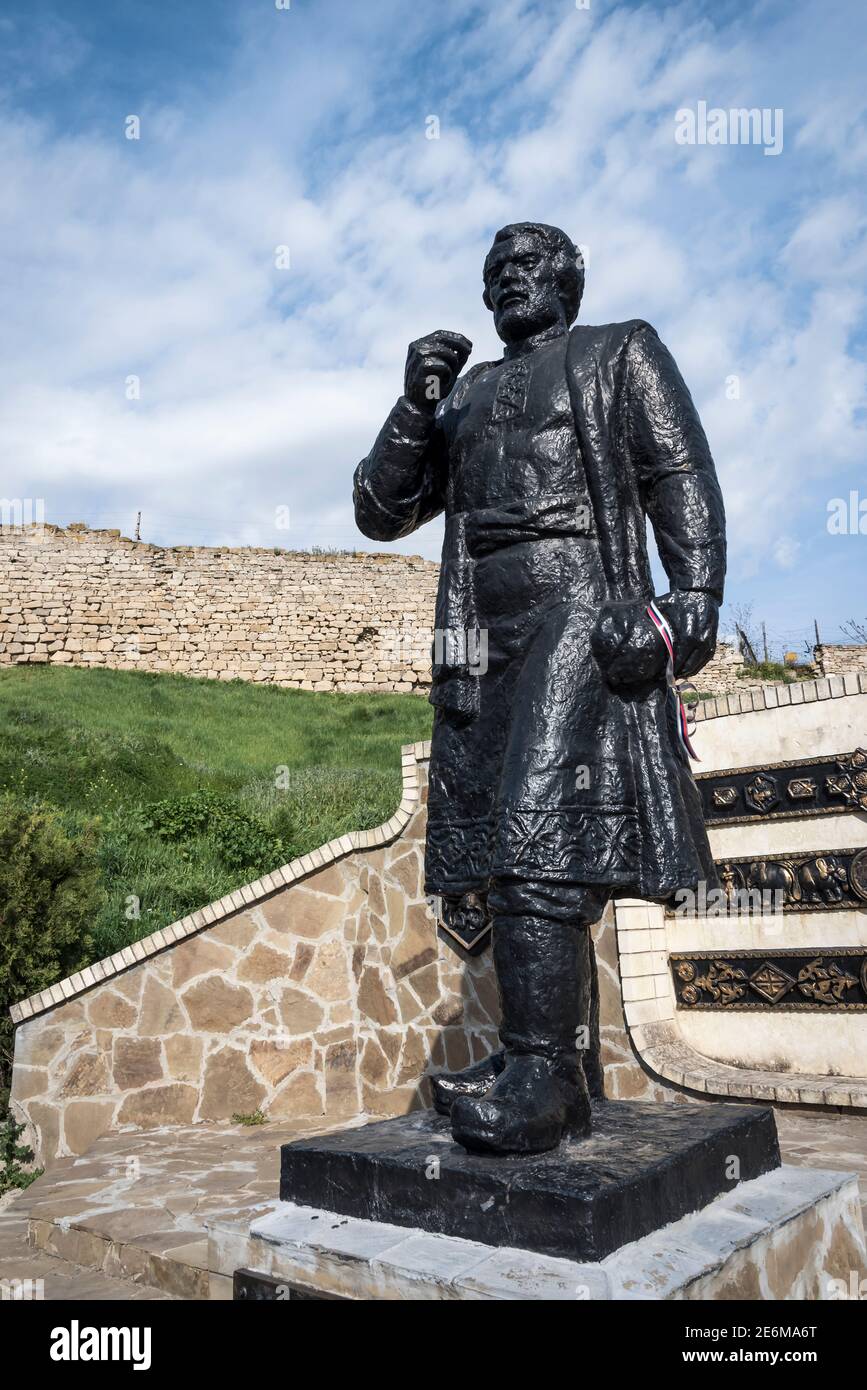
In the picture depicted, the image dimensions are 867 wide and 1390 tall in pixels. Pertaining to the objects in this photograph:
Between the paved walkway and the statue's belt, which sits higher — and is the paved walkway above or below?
below

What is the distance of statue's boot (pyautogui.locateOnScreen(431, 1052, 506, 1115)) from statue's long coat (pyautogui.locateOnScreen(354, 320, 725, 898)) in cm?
47

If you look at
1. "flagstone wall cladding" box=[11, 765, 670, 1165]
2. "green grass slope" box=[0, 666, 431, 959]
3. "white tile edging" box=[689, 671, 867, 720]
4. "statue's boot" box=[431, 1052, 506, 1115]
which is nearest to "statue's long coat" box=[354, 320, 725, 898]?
"statue's boot" box=[431, 1052, 506, 1115]

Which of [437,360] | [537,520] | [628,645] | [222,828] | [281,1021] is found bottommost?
[281,1021]

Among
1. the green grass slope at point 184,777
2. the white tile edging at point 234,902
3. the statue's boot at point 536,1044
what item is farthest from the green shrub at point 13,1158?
the statue's boot at point 536,1044

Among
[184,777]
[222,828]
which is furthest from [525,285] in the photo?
[184,777]

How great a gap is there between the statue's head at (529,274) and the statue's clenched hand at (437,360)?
0.33 metres

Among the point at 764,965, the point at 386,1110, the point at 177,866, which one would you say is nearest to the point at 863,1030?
the point at 764,965

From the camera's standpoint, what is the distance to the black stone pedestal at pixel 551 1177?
1.99 metres

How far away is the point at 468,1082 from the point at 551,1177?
63cm

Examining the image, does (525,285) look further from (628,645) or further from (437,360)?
(628,645)

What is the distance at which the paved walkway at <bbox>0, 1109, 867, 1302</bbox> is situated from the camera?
397 centimetres

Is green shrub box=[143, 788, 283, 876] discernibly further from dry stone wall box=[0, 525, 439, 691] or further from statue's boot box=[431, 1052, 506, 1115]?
dry stone wall box=[0, 525, 439, 691]

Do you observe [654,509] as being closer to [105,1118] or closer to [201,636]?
[105,1118]

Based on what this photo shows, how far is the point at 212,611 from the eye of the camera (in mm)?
25312
